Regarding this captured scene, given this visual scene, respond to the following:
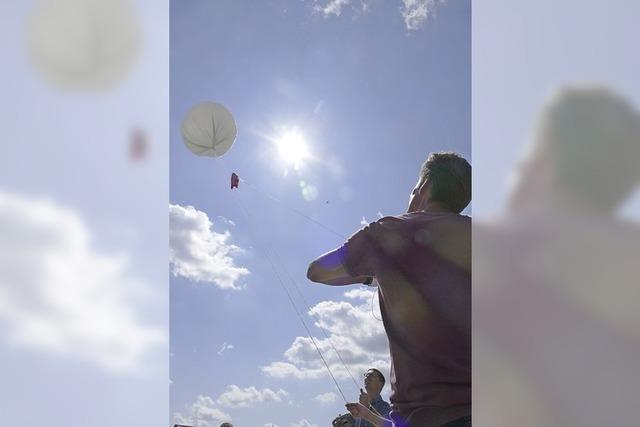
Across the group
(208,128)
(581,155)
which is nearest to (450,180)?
(581,155)

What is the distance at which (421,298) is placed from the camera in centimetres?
100

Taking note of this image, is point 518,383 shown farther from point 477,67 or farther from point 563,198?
point 477,67

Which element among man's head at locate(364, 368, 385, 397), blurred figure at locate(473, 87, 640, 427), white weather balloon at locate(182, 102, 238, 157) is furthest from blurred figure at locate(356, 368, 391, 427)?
white weather balloon at locate(182, 102, 238, 157)

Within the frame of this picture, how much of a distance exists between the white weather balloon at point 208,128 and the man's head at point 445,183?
3891mm

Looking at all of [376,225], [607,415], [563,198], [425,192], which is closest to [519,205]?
[563,198]

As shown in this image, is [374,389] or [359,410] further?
[374,389]

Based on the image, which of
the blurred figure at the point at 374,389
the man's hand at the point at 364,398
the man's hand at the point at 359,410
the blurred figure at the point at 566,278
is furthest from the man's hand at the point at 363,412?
the blurred figure at the point at 566,278

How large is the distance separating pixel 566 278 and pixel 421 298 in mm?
642

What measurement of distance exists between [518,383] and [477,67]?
0.23 metres

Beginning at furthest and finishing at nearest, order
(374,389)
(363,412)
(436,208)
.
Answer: (374,389)
(363,412)
(436,208)

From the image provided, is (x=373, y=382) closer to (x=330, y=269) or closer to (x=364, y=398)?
(x=364, y=398)

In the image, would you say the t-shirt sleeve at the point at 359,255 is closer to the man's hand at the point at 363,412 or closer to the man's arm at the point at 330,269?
the man's arm at the point at 330,269

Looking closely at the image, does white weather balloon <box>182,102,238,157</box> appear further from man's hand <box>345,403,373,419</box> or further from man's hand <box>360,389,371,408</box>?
man's hand <box>345,403,373,419</box>

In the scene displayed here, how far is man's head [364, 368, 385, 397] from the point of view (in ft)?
7.65
